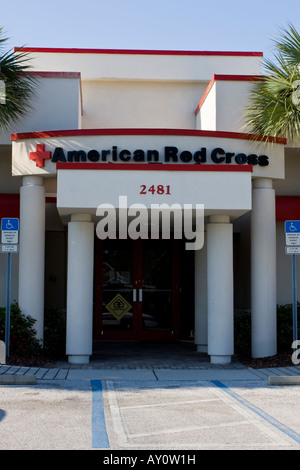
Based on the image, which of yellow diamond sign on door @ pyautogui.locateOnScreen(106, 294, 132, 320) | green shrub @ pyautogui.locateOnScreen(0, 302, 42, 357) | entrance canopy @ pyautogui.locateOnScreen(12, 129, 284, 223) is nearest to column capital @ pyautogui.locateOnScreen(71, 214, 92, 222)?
entrance canopy @ pyautogui.locateOnScreen(12, 129, 284, 223)

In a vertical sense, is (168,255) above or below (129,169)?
below

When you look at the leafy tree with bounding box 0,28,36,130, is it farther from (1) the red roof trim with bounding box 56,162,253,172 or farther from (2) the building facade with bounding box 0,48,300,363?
(1) the red roof trim with bounding box 56,162,253,172

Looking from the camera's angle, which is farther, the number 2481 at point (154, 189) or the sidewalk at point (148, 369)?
the number 2481 at point (154, 189)

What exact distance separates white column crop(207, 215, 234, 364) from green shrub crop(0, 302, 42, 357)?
141 inches

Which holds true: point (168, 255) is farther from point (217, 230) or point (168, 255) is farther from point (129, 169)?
point (129, 169)

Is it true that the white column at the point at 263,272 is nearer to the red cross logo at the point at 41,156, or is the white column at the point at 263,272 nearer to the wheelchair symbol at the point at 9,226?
the red cross logo at the point at 41,156

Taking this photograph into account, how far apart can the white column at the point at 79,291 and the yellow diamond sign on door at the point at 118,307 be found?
13.2ft

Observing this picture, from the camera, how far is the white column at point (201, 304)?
15312mm

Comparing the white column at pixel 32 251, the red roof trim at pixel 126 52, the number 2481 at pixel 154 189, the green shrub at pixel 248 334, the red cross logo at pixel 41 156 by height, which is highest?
the red roof trim at pixel 126 52

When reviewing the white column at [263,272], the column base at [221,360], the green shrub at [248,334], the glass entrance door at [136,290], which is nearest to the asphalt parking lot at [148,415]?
the column base at [221,360]

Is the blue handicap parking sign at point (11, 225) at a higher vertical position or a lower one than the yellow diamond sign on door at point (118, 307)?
higher
